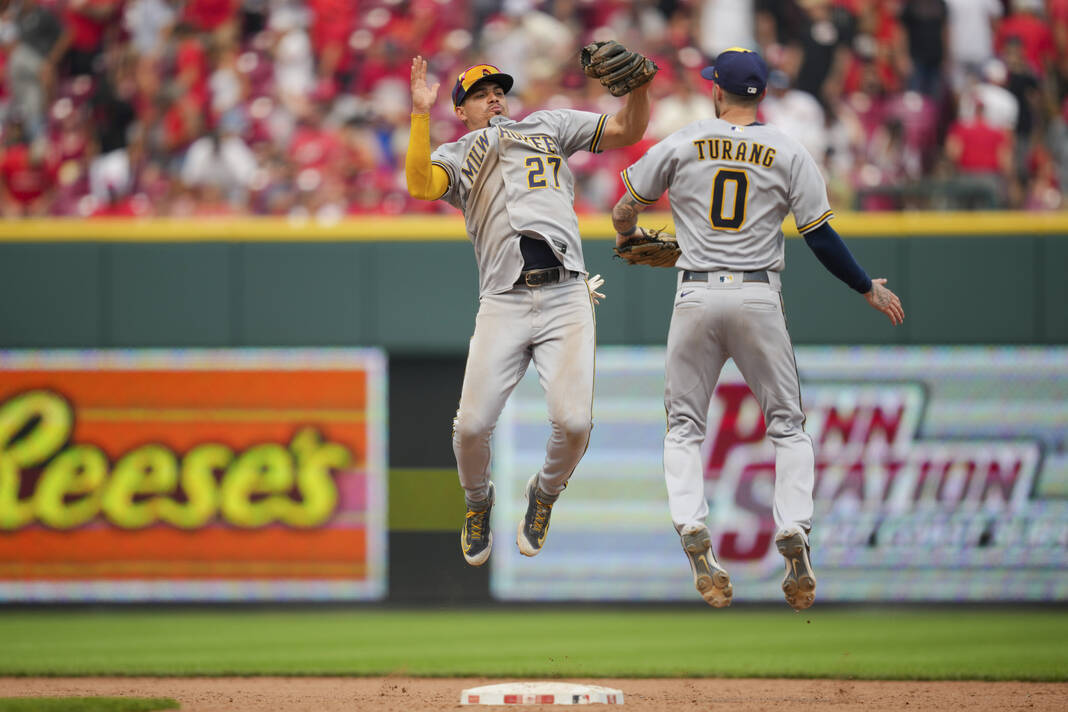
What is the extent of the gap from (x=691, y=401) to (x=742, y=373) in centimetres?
25

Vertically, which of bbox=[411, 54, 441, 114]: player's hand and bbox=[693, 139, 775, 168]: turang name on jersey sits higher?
bbox=[411, 54, 441, 114]: player's hand

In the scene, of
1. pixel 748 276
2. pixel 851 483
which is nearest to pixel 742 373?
pixel 748 276

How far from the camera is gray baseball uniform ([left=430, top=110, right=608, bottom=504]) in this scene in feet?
20.4

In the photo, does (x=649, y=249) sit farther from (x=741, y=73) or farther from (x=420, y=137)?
(x=420, y=137)

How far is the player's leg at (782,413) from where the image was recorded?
19.5ft

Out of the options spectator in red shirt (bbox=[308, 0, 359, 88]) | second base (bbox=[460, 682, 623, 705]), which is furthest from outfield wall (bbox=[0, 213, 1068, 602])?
second base (bbox=[460, 682, 623, 705])

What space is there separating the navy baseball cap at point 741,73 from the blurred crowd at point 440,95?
5281 mm

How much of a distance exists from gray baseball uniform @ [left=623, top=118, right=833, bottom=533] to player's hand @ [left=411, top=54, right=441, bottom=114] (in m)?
0.89

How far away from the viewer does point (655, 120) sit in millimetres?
11633

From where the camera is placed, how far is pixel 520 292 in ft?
20.7

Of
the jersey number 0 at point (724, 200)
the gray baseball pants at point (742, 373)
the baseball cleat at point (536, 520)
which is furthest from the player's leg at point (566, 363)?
the jersey number 0 at point (724, 200)

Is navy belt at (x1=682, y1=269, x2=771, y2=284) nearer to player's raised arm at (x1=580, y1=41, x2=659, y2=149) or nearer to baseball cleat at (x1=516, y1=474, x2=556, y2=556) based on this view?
player's raised arm at (x1=580, y1=41, x2=659, y2=149)

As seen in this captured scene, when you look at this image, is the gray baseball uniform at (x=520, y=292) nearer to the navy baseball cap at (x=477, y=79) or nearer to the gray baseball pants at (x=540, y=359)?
the gray baseball pants at (x=540, y=359)

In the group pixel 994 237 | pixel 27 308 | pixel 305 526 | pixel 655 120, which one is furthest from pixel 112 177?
pixel 994 237
